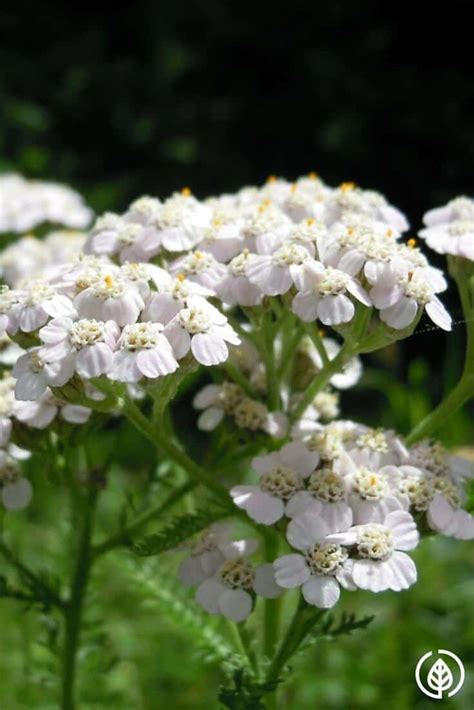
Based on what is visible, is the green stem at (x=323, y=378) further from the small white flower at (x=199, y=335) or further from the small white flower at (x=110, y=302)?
the small white flower at (x=110, y=302)

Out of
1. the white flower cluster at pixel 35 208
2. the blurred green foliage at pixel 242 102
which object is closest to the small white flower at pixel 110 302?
the white flower cluster at pixel 35 208

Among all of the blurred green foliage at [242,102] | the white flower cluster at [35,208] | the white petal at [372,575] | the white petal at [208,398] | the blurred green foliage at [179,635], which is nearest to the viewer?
the white petal at [372,575]

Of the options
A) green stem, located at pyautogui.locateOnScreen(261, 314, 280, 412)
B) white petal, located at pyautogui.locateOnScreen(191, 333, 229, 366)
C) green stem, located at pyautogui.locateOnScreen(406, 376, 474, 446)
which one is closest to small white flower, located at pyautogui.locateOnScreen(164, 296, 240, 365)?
white petal, located at pyautogui.locateOnScreen(191, 333, 229, 366)

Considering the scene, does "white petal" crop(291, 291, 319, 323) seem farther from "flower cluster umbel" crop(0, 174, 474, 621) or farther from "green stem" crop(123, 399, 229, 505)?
"green stem" crop(123, 399, 229, 505)

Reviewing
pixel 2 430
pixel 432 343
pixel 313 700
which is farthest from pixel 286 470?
pixel 432 343

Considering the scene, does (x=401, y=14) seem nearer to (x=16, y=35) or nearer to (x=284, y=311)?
(x=16, y=35)

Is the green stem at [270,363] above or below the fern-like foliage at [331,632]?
above
